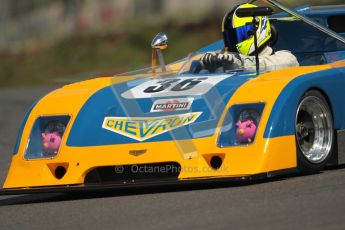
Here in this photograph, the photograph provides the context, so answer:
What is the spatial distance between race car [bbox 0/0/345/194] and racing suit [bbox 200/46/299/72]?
157 millimetres

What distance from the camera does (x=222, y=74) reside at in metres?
8.16

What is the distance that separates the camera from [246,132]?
23.6 feet

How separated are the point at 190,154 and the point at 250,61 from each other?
1.48m

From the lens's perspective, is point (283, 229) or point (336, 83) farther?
point (336, 83)

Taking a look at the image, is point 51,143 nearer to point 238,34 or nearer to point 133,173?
point 133,173

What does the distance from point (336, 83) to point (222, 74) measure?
2.96ft

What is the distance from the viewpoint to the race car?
7.16 meters

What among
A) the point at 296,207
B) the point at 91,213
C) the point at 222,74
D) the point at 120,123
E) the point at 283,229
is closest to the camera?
the point at 283,229

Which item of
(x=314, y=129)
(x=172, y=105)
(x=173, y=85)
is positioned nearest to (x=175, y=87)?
(x=173, y=85)

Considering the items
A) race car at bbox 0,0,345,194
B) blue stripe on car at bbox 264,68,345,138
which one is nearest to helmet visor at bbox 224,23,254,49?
race car at bbox 0,0,345,194

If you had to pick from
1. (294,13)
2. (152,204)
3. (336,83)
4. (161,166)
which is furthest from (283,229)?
(294,13)

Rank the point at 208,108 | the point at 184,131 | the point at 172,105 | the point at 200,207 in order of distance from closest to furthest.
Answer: the point at 200,207 < the point at 184,131 < the point at 208,108 < the point at 172,105

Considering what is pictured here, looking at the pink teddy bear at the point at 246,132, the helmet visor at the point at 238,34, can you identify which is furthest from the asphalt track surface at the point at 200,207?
the helmet visor at the point at 238,34

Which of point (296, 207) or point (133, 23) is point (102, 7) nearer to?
point (133, 23)
